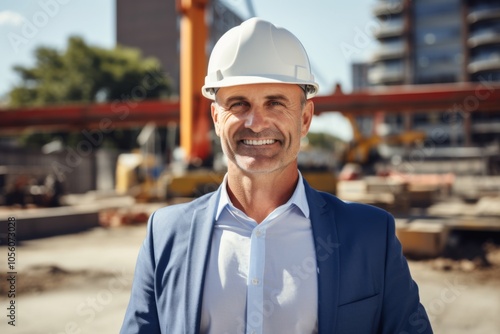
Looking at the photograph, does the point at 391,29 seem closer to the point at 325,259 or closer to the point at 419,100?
the point at 419,100

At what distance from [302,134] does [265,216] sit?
344 mm

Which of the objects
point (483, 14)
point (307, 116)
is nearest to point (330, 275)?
point (307, 116)

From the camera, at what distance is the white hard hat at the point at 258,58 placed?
5.28 ft

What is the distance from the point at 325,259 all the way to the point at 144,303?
0.66 metres

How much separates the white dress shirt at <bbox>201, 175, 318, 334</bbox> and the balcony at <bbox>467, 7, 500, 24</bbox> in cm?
5556

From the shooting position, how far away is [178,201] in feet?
43.6

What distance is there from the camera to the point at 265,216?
1685 mm

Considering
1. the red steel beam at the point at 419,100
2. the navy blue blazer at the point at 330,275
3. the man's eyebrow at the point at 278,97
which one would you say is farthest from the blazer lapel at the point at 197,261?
the red steel beam at the point at 419,100

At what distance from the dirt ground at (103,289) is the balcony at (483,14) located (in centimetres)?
4904

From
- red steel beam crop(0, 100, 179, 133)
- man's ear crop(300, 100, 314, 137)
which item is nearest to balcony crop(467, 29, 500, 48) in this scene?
red steel beam crop(0, 100, 179, 133)

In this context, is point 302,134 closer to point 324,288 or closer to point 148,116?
point 324,288

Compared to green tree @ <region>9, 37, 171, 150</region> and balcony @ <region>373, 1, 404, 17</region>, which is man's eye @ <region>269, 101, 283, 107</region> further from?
balcony @ <region>373, 1, 404, 17</region>

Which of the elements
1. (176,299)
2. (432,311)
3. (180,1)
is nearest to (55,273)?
(432,311)

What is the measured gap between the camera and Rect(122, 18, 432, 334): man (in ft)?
4.93
